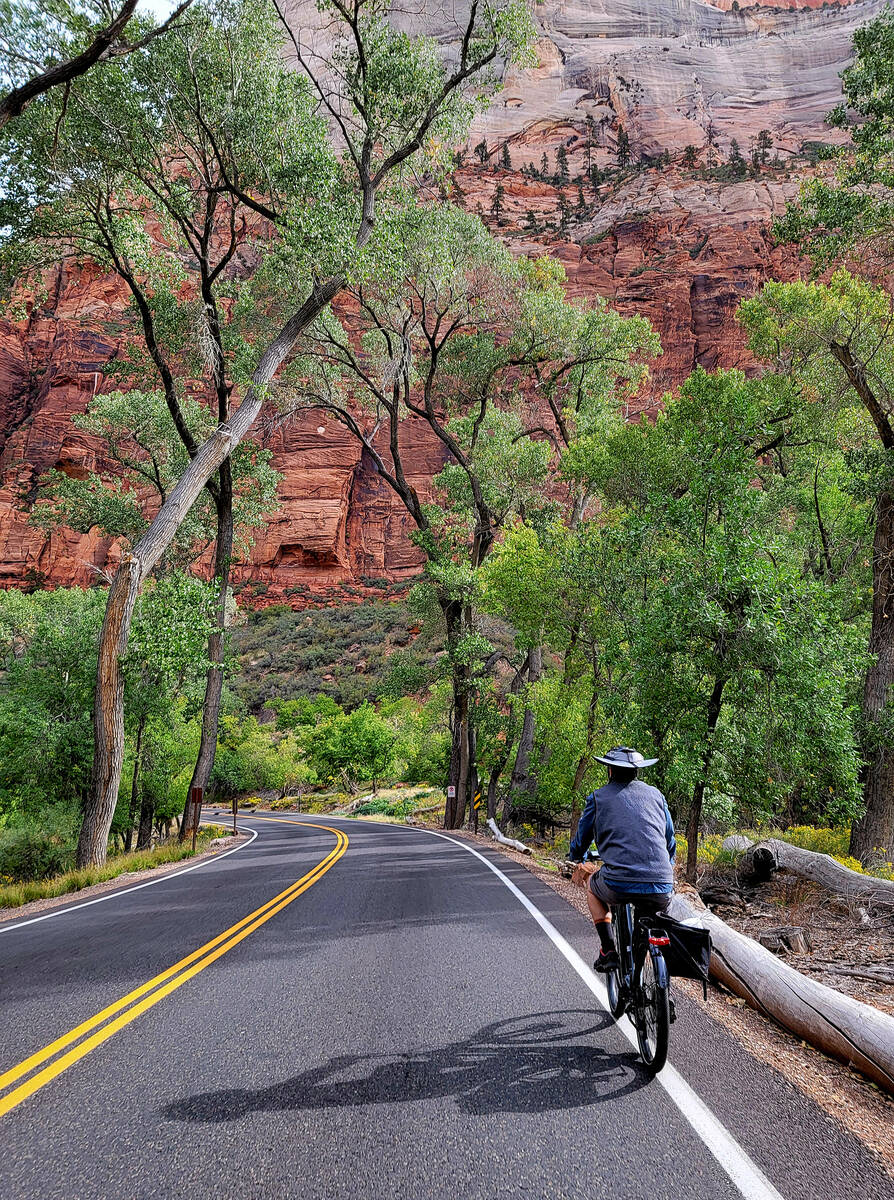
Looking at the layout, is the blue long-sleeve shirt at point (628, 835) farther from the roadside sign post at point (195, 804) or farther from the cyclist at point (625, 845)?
the roadside sign post at point (195, 804)

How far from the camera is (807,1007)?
3.89m

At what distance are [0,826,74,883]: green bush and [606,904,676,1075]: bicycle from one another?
56.6 feet

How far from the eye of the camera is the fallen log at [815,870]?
758 centimetres

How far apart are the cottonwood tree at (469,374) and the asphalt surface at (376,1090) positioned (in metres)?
14.5

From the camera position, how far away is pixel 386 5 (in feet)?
41.0

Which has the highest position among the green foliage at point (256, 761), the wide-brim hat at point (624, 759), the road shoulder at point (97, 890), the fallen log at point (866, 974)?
the wide-brim hat at point (624, 759)

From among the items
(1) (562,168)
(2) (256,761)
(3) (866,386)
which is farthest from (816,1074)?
(1) (562,168)

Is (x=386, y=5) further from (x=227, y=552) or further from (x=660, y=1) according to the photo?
(x=660, y=1)

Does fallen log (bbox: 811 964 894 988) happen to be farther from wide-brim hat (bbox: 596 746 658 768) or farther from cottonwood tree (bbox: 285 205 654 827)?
cottonwood tree (bbox: 285 205 654 827)

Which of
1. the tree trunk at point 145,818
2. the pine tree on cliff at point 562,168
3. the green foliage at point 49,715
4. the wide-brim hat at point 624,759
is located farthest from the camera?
the pine tree on cliff at point 562,168

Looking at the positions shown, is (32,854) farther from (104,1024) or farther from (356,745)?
(356,745)

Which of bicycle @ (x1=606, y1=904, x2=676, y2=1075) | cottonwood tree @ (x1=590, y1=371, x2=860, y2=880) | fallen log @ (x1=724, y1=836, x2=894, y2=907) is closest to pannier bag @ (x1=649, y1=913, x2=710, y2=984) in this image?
bicycle @ (x1=606, y1=904, x2=676, y2=1075)

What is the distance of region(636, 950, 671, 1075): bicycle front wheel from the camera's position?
10.4 ft

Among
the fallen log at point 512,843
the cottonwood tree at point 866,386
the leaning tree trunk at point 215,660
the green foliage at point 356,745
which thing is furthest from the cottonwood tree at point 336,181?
the green foliage at point 356,745
